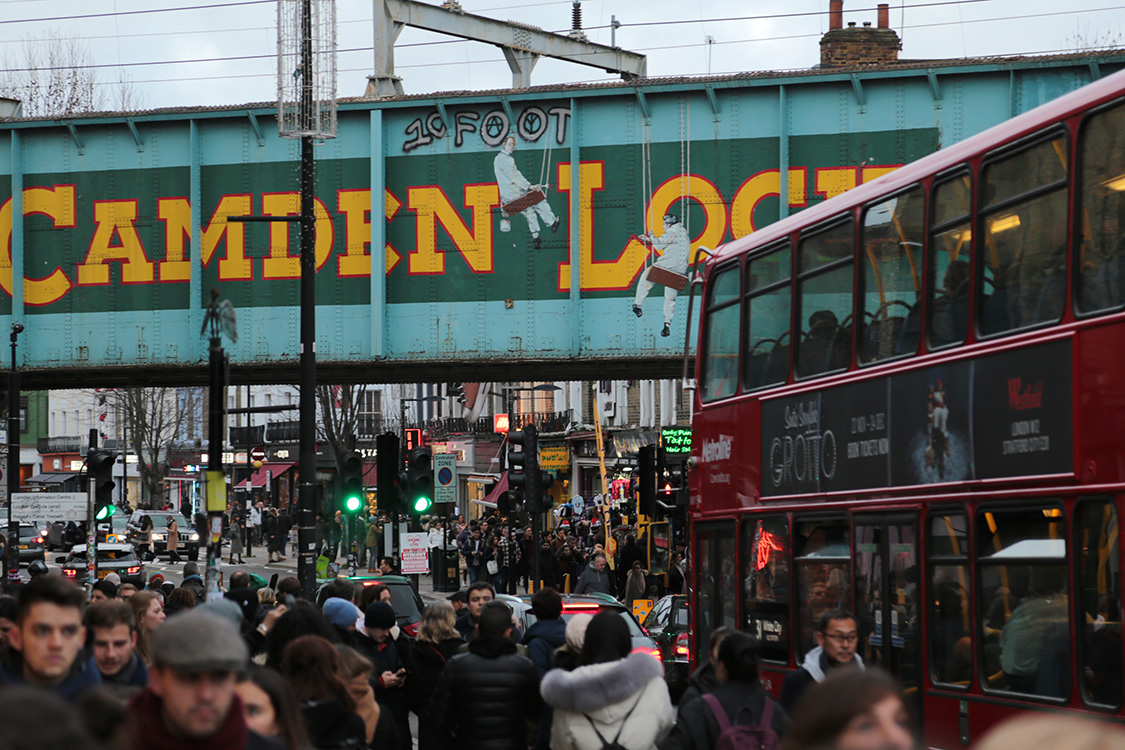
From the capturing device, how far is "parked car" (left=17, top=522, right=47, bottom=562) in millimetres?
46469

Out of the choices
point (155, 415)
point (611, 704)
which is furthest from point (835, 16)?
point (155, 415)

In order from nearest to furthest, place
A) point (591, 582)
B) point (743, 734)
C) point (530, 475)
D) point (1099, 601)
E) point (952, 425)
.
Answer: point (743, 734), point (1099, 601), point (952, 425), point (591, 582), point (530, 475)

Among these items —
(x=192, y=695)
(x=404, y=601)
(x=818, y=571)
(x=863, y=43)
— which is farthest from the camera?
(x=863, y=43)

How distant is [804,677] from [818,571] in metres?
2.71

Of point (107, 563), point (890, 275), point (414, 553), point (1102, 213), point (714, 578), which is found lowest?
point (107, 563)

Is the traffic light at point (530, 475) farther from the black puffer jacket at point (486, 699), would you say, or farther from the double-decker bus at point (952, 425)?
the black puffer jacket at point (486, 699)

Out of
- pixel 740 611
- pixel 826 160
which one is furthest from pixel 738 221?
pixel 740 611

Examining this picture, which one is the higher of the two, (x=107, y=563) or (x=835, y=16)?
(x=835, y=16)

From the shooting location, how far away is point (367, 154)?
81.9 ft

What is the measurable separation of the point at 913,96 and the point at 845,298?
44.4 ft

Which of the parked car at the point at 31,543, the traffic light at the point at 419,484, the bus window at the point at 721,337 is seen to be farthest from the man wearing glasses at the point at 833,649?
the parked car at the point at 31,543

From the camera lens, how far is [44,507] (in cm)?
2808

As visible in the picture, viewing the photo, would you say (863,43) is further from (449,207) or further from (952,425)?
(952,425)

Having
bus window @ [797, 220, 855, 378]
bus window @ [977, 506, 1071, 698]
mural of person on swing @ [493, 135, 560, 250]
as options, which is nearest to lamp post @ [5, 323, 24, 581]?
mural of person on swing @ [493, 135, 560, 250]
